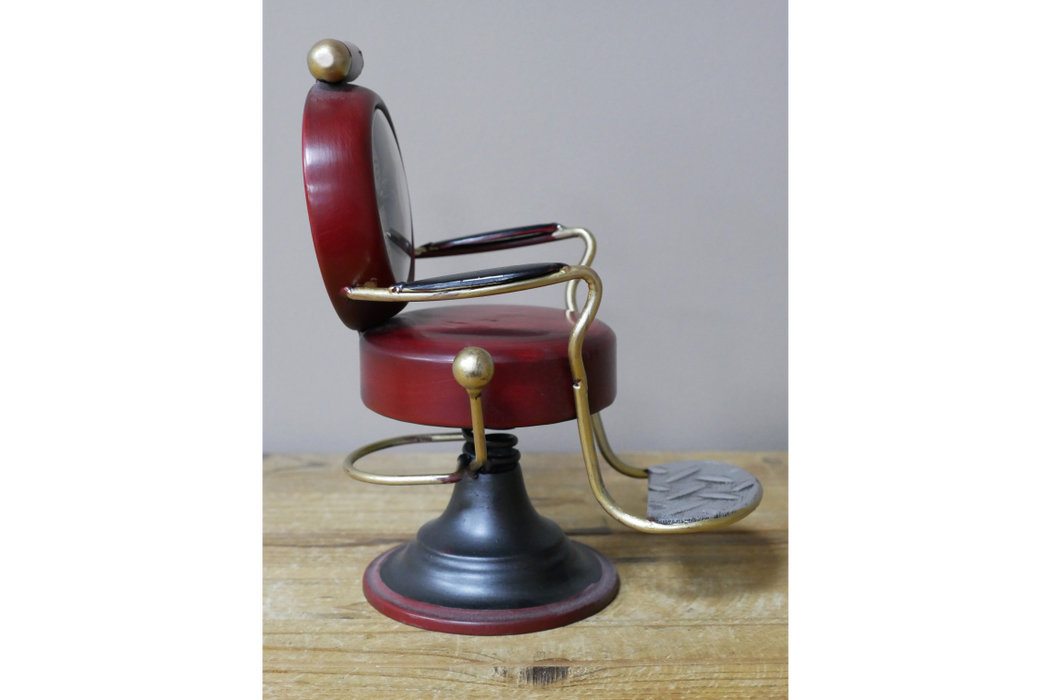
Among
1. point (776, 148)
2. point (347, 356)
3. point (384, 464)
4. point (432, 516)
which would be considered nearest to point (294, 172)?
point (347, 356)

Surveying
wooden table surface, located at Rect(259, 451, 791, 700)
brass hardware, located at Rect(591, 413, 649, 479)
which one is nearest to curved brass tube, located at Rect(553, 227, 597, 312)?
brass hardware, located at Rect(591, 413, 649, 479)

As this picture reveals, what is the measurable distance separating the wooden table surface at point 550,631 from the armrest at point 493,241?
48 centimetres

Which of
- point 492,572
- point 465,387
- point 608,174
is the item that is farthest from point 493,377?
point 608,174

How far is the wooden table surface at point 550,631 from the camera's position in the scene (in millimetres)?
1004

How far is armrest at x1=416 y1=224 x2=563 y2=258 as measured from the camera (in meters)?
1.44

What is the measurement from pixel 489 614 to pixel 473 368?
356 mm

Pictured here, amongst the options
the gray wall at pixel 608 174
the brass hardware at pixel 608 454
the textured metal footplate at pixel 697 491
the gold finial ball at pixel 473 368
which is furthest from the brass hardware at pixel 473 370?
the gray wall at pixel 608 174

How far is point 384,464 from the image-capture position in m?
1.83

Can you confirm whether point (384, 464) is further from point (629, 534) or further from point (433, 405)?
point (433, 405)

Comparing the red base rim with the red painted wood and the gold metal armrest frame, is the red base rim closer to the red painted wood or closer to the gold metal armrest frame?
the gold metal armrest frame

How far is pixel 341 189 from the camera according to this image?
1.10 metres

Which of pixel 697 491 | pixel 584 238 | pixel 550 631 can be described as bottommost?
pixel 550 631

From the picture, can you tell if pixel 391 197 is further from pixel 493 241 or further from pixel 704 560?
pixel 704 560

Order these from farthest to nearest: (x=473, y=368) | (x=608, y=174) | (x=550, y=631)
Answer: (x=608, y=174) < (x=550, y=631) < (x=473, y=368)
